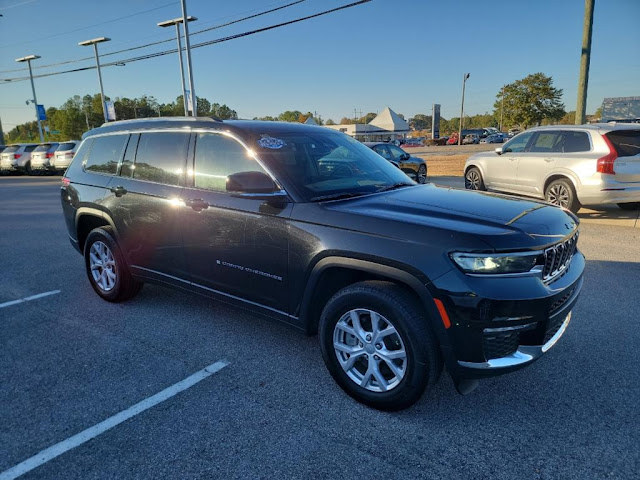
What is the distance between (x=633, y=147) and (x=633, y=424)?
272 inches

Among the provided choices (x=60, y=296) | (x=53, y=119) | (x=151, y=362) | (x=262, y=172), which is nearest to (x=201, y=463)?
(x=151, y=362)

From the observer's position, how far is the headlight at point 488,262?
2373 mm

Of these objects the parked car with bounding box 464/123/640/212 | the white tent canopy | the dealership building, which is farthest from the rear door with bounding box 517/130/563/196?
the white tent canopy

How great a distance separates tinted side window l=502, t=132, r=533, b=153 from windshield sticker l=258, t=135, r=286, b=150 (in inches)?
299

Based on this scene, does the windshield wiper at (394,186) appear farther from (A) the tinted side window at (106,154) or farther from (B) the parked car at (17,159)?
(B) the parked car at (17,159)

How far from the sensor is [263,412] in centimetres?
274

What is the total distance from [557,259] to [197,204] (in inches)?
102

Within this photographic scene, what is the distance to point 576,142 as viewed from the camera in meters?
8.30

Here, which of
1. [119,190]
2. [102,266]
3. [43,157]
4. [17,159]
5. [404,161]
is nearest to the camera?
[119,190]

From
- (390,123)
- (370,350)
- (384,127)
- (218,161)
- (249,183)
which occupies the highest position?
(390,123)

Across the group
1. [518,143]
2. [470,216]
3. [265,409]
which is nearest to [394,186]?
[470,216]

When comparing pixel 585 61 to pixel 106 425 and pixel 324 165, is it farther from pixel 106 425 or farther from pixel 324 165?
pixel 106 425

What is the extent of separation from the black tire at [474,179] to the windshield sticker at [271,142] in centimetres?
814

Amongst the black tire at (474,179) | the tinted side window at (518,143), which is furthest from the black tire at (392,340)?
the black tire at (474,179)
